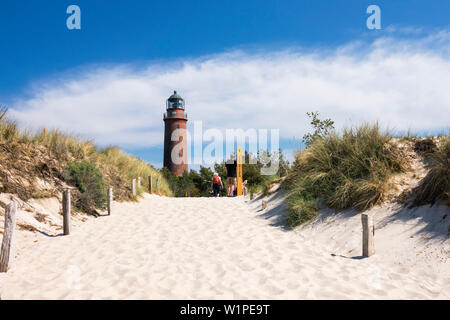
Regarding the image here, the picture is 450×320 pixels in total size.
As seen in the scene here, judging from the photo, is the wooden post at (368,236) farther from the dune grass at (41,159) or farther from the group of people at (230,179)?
the group of people at (230,179)

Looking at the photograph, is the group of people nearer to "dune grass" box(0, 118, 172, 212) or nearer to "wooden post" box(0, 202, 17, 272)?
"dune grass" box(0, 118, 172, 212)

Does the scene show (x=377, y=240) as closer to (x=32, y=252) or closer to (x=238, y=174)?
(x=32, y=252)

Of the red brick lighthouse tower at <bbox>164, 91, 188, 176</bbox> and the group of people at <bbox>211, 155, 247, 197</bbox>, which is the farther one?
the red brick lighthouse tower at <bbox>164, 91, 188, 176</bbox>

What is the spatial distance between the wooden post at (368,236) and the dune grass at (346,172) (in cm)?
150

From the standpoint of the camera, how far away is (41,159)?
9.91 meters

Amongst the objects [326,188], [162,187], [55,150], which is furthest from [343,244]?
[162,187]

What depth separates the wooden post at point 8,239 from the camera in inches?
200

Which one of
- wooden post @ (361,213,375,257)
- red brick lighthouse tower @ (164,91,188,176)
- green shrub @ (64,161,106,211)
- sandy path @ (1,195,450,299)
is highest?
red brick lighthouse tower @ (164,91,188,176)

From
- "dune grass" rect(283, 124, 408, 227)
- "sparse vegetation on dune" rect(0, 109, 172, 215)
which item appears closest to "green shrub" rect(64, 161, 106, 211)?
"sparse vegetation on dune" rect(0, 109, 172, 215)

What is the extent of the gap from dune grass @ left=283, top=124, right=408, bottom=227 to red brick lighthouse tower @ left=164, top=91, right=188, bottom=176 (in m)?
→ 24.8

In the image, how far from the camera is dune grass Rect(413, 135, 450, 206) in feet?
18.6

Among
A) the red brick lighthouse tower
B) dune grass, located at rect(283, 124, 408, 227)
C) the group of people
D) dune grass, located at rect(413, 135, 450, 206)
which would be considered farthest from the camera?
the red brick lighthouse tower

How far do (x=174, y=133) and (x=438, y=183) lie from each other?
1115 inches

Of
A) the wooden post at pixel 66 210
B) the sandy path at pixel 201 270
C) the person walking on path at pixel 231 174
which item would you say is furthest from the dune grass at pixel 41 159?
the person walking on path at pixel 231 174
